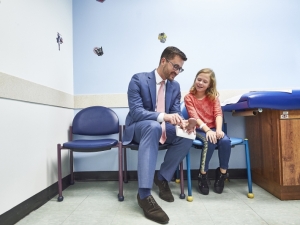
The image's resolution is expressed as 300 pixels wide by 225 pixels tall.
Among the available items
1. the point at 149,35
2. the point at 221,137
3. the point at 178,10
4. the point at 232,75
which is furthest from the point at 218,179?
the point at 178,10

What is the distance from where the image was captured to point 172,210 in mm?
1408

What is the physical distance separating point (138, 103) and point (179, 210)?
78 centimetres

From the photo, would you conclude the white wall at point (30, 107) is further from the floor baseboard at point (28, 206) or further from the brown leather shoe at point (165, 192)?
the brown leather shoe at point (165, 192)

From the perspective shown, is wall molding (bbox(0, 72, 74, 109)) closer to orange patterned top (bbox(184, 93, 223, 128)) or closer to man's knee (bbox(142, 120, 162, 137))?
man's knee (bbox(142, 120, 162, 137))

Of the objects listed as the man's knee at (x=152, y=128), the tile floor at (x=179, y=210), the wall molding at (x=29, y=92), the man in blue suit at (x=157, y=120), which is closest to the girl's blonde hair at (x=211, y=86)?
the man in blue suit at (x=157, y=120)

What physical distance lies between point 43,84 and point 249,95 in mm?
1546

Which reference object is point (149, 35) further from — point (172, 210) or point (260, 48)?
point (172, 210)

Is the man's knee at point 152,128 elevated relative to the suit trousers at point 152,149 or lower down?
elevated

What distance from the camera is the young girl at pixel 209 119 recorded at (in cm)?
168

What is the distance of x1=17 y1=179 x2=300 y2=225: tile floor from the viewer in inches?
49.5

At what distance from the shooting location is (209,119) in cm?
186

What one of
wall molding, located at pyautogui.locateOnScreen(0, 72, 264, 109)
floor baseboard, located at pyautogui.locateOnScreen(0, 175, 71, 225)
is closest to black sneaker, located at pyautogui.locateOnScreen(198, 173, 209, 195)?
wall molding, located at pyautogui.locateOnScreen(0, 72, 264, 109)

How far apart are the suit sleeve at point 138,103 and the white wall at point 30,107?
2.26ft

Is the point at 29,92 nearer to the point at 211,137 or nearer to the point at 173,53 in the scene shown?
the point at 173,53
